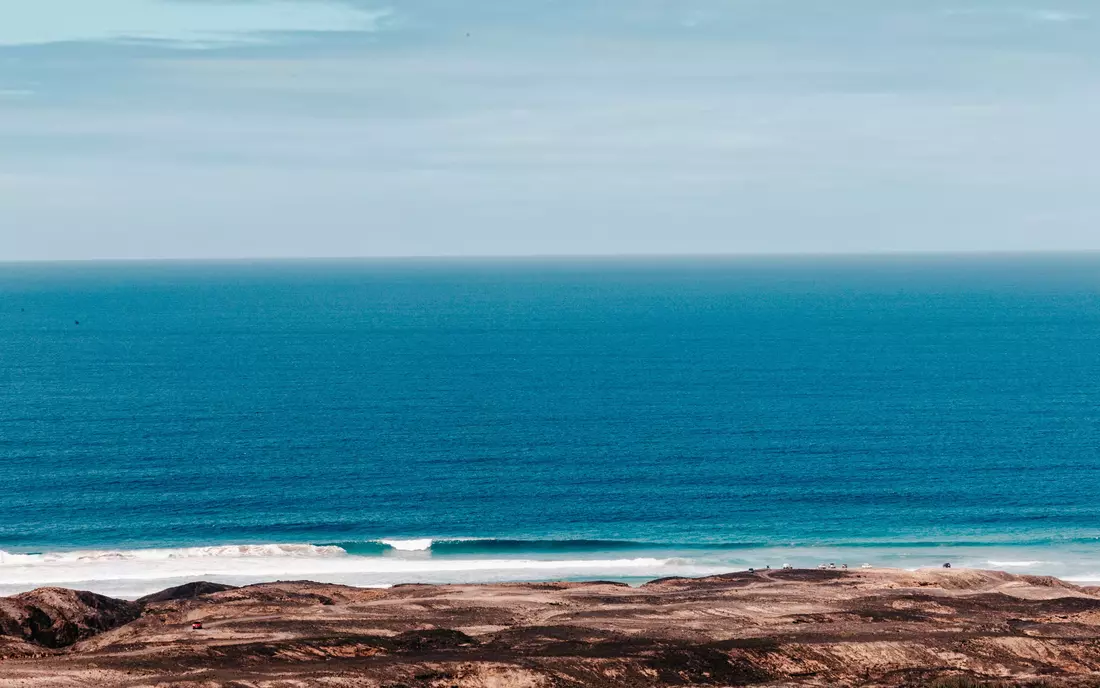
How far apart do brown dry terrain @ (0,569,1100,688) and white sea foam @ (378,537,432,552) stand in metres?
22.5

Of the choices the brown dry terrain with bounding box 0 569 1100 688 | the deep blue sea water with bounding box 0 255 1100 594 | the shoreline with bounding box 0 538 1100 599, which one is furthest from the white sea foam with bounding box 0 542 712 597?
the brown dry terrain with bounding box 0 569 1100 688

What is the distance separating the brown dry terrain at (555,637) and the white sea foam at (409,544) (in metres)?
22.5

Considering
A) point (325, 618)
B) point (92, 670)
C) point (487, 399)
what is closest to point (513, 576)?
point (325, 618)

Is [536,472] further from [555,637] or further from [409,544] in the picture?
[555,637]

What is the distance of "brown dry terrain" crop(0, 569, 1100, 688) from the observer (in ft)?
143

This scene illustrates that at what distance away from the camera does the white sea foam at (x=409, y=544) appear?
83438 millimetres

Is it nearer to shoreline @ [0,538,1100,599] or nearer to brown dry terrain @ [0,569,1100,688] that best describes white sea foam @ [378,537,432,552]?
shoreline @ [0,538,1100,599]

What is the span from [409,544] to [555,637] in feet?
121

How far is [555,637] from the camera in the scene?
159ft

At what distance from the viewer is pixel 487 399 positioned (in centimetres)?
13825

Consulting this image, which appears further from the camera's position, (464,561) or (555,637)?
(464,561)

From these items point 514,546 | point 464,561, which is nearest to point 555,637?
point 464,561

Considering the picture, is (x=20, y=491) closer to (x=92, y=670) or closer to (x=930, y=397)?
(x=92, y=670)

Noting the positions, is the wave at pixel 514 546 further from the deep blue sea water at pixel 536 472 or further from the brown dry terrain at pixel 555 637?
the brown dry terrain at pixel 555 637
